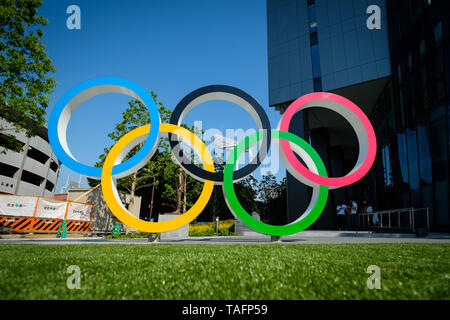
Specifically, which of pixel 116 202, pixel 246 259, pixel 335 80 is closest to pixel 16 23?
pixel 116 202

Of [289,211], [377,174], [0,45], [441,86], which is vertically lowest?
[289,211]

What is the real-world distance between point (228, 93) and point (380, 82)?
1648 cm

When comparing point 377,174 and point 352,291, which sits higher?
point 377,174

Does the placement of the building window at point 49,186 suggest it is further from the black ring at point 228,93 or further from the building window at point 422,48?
the building window at point 422,48

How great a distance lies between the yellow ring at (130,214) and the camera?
8.86 m

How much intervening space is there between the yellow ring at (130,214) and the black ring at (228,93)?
0.98 ft

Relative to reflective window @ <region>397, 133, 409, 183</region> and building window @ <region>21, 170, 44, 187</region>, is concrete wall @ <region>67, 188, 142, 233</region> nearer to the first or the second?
reflective window @ <region>397, 133, 409, 183</region>

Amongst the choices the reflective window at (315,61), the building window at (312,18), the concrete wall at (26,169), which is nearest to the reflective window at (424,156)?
the reflective window at (315,61)

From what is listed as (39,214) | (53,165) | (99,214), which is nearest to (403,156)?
(99,214)

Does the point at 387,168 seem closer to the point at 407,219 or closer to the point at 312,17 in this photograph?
the point at 407,219

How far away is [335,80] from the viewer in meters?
22.0

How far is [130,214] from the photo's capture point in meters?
8.99
